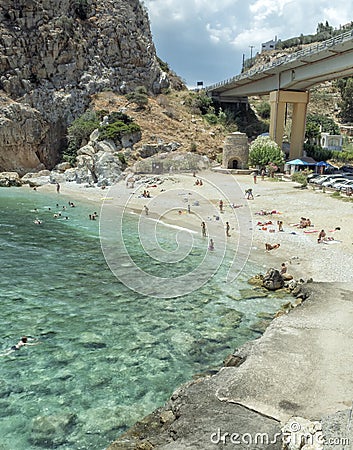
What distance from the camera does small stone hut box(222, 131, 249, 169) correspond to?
1769 inches

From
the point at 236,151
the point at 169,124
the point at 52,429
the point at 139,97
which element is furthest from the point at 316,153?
the point at 52,429

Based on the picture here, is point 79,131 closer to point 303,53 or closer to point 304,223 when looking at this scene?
point 303,53

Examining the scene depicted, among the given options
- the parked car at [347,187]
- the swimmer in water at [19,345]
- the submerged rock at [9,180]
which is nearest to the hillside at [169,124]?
the submerged rock at [9,180]

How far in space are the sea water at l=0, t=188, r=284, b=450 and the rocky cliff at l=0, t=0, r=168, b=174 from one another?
1489 inches

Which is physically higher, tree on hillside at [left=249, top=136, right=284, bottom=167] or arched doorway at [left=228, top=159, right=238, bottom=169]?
tree on hillside at [left=249, top=136, right=284, bottom=167]

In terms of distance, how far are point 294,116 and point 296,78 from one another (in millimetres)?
6035

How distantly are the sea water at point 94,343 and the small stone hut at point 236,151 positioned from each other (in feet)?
93.7

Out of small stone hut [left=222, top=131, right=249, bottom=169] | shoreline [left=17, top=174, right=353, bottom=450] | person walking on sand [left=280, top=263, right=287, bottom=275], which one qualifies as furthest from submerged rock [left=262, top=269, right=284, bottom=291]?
small stone hut [left=222, top=131, right=249, bottom=169]

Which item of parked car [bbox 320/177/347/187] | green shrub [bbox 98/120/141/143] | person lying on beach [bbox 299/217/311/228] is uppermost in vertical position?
green shrub [bbox 98/120/141/143]

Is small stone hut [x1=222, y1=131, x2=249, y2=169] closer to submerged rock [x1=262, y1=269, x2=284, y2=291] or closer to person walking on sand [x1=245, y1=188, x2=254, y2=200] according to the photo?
person walking on sand [x1=245, y1=188, x2=254, y2=200]

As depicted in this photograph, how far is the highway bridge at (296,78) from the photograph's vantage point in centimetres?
3793

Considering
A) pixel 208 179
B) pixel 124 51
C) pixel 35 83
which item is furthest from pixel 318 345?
pixel 124 51

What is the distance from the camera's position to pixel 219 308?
45.8 ft

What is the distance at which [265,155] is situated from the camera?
4475cm
